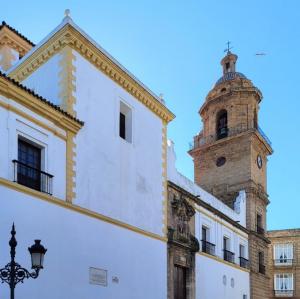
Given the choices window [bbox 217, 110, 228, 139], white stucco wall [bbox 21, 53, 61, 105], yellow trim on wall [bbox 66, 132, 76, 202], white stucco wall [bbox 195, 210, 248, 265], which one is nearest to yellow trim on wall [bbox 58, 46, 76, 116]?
white stucco wall [bbox 21, 53, 61, 105]

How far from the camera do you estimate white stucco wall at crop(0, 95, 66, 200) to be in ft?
33.8

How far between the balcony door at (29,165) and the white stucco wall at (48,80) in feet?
6.07

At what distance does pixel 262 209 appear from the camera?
2841cm

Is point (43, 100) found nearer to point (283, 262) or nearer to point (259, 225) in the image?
point (259, 225)

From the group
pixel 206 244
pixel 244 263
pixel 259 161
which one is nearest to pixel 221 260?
pixel 206 244

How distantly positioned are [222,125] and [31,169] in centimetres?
2004

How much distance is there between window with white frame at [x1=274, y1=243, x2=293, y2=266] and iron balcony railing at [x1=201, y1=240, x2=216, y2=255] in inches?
882

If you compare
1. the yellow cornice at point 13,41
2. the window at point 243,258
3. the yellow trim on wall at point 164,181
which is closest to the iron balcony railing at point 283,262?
the window at point 243,258

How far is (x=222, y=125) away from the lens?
29.7 metres

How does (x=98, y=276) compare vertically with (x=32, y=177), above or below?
below

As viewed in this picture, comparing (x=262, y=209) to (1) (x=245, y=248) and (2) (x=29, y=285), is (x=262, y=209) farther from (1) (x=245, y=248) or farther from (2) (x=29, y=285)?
(2) (x=29, y=285)

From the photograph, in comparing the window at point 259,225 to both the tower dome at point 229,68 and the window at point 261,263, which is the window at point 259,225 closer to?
the window at point 261,263

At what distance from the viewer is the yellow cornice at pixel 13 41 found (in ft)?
53.0

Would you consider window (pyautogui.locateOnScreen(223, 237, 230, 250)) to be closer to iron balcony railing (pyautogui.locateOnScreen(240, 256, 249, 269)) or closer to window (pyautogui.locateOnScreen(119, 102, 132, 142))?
iron balcony railing (pyautogui.locateOnScreen(240, 256, 249, 269))
